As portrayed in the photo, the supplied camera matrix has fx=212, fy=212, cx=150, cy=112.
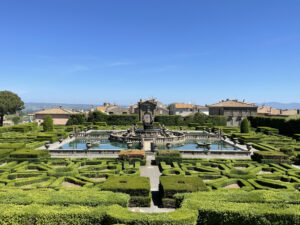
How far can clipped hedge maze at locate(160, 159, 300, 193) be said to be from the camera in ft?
42.5

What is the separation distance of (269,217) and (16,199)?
10129mm

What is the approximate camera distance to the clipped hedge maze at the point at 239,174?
13.0 meters

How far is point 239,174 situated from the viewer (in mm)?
15805

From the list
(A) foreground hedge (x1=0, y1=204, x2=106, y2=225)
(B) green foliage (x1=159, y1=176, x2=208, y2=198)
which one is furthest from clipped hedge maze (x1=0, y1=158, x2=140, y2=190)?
(A) foreground hedge (x1=0, y1=204, x2=106, y2=225)

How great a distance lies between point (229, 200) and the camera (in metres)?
9.22

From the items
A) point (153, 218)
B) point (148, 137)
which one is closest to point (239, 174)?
point (153, 218)

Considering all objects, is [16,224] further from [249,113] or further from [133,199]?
[249,113]

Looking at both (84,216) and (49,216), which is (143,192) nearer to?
(84,216)

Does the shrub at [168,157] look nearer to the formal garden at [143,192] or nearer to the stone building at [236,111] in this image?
the formal garden at [143,192]

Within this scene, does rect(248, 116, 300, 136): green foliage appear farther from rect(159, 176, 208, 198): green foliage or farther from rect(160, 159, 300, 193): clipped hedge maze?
rect(159, 176, 208, 198): green foliage

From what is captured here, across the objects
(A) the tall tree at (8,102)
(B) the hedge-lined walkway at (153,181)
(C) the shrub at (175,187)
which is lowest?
(B) the hedge-lined walkway at (153,181)

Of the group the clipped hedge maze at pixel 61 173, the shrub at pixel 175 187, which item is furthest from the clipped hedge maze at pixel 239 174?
the clipped hedge maze at pixel 61 173

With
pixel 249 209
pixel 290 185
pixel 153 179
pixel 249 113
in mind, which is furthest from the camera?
pixel 249 113

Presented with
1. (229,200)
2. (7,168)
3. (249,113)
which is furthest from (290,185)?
(249,113)
